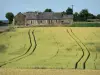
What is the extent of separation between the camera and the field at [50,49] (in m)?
28.4

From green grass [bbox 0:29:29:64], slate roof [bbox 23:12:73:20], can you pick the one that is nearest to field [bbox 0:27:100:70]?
green grass [bbox 0:29:29:64]

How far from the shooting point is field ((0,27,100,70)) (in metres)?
28.4

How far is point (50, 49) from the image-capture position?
36469mm

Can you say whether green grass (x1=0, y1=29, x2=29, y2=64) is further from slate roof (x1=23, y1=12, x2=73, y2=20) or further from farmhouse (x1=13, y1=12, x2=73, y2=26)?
slate roof (x1=23, y1=12, x2=73, y2=20)

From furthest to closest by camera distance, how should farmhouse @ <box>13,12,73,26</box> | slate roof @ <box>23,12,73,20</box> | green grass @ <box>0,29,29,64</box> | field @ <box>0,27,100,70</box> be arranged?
1. slate roof @ <box>23,12,73,20</box>
2. farmhouse @ <box>13,12,73,26</box>
3. green grass @ <box>0,29,29,64</box>
4. field @ <box>0,27,100,70</box>

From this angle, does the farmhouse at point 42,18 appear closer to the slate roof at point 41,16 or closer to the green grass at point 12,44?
the slate roof at point 41,16

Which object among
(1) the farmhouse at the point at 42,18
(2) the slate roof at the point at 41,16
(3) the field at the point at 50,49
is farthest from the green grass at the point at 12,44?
(2) the slate roof at the point at 41,16

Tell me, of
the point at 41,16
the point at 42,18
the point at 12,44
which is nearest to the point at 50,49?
the point at 12,44

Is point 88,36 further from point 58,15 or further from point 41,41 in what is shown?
point 58,15

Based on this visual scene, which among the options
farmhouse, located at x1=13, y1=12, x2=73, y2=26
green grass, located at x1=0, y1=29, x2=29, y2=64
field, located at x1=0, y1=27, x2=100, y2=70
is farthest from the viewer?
farmhouse, located at x1=13, y1=12, x2=73, y2=26

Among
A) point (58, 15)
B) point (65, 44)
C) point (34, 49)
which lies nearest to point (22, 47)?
point (34, 49)

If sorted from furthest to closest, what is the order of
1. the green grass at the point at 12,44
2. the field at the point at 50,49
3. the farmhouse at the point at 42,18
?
the farmhouse at the point at 42,18
the green grass at the point at 12,44
the field at the point at 50,49

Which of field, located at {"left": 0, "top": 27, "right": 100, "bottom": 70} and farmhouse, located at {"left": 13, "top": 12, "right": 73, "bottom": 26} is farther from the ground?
farmhouse, located at {"left": 13, "top": 12, "right": 73, "bottom": 26}

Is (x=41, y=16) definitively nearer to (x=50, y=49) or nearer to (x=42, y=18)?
(x=42, y=18)
